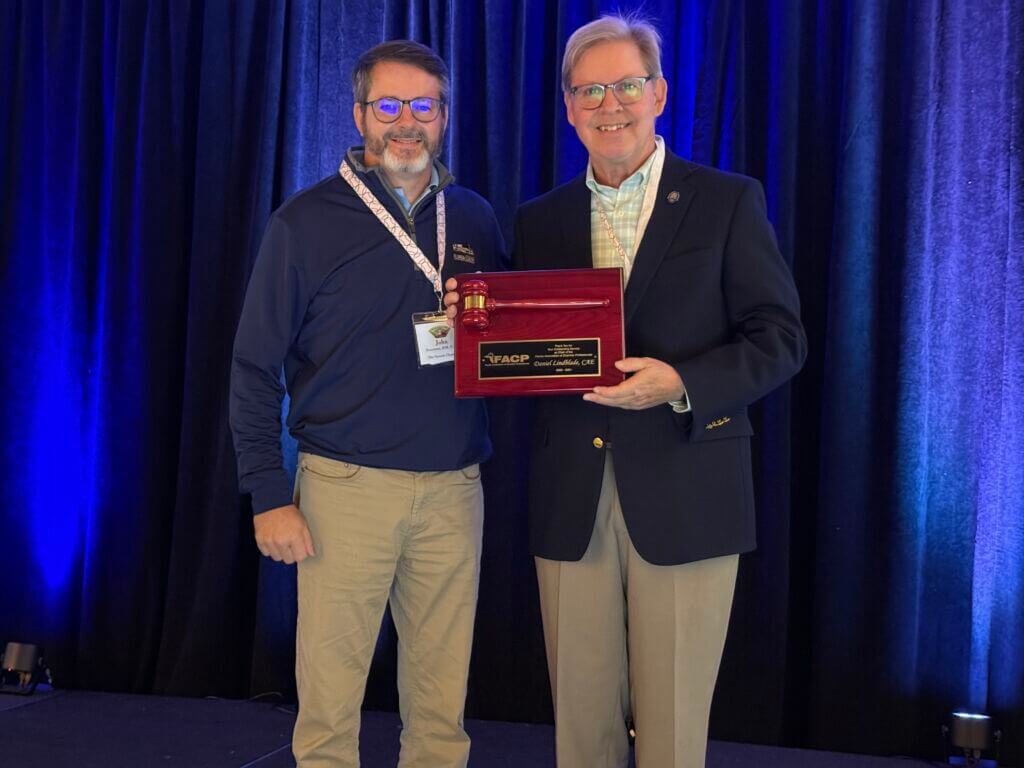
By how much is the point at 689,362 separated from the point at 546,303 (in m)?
0.30

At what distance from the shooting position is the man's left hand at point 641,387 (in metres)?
1.84

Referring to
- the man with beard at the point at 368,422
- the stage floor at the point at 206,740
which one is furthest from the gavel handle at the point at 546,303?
the stage floor at the point at 206,740

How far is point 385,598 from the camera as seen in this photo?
2.25 metres

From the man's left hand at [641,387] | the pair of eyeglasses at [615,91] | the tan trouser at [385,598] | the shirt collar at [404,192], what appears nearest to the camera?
the man's left hand at [641,387]

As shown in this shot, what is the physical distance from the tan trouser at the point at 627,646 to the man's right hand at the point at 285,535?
525 mm

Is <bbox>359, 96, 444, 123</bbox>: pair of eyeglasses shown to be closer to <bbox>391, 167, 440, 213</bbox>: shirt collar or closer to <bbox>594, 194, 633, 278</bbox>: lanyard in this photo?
<bbox>391, 167, 440, 213</bbox>: shirt collar

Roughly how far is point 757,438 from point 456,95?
1539 millimetres

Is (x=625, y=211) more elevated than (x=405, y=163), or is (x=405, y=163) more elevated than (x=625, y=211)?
(x=405, y=163)

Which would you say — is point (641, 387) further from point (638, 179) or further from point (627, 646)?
point (627, 646)

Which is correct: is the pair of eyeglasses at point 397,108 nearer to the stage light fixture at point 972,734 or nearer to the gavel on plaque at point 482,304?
the gavel on plaque at point 482,304

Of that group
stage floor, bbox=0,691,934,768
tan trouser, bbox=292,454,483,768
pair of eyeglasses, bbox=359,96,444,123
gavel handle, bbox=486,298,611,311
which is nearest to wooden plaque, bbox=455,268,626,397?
gavel handle, bbox=486,298,611,311

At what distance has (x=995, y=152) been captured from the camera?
2.91 metres

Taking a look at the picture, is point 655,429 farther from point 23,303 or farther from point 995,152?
point 23,303

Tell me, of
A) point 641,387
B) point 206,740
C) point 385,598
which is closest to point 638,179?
point 641,387
